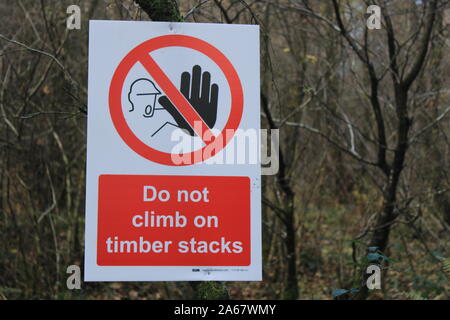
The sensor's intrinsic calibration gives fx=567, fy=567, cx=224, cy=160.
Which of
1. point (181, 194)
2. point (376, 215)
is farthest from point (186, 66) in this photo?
point (376, 215)

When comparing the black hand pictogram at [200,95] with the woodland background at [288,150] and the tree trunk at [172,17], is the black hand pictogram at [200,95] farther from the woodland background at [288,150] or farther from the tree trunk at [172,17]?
the woodland background at [288,150]

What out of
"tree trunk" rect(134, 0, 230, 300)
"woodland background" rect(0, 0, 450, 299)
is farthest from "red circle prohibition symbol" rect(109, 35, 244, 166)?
"woodland background" rect(0, 0, 450, 299)

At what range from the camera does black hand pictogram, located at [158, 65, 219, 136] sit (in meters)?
2.49

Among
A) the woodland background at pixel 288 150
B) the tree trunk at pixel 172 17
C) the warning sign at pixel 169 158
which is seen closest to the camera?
the warning sign at pixel 169 158

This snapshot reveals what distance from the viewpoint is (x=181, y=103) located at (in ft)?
8.15

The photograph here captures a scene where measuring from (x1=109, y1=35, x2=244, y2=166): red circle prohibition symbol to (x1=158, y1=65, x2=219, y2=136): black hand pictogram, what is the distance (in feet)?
0.08

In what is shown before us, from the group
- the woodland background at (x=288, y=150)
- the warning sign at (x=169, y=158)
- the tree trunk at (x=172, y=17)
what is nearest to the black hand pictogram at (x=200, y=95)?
the warning sign at (x=169, y=158)

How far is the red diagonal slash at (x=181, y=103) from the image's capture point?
97.4 inches

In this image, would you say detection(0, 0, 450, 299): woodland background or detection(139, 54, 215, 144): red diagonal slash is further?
detection(0, 0, 450, 299): woodland background

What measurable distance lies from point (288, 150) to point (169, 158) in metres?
5.13

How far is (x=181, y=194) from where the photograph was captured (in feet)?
8.07

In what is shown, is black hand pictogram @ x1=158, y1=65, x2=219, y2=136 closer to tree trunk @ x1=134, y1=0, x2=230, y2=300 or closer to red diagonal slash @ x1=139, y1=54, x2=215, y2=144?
red diagonal slash @ x1=139, y1=54, x2=215, y2=144

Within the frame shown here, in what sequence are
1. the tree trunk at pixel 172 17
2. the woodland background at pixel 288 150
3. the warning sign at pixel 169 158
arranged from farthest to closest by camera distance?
the woodland background at pixel 288 150 < the tree trunk at pixel 172 17 < the warning sign at pixel 169 158
